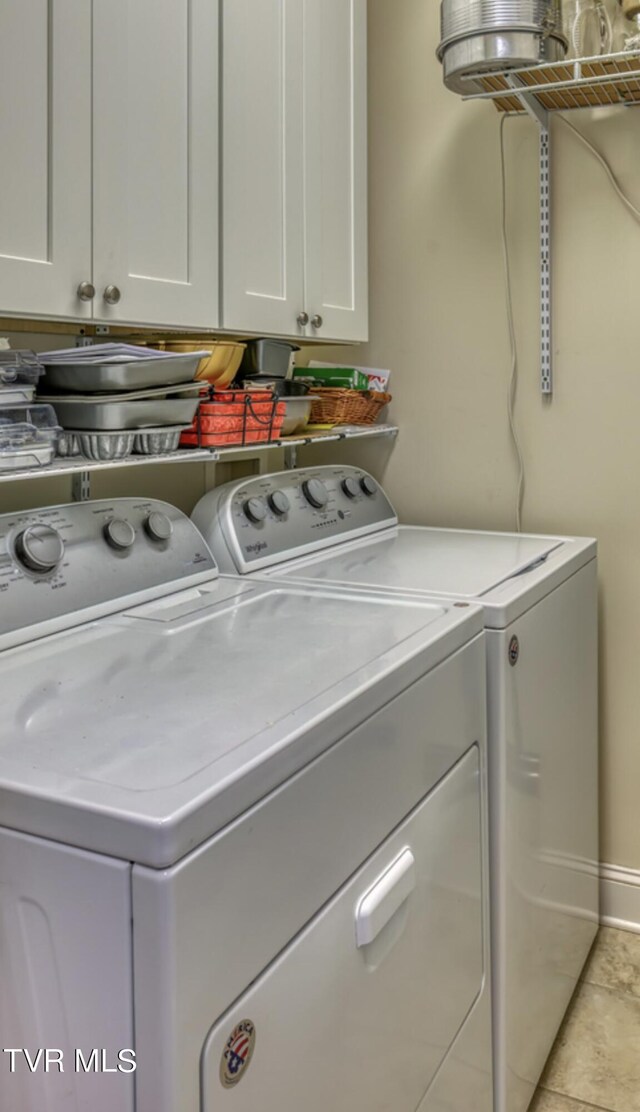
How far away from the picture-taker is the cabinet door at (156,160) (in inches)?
54.9

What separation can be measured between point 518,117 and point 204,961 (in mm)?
2080

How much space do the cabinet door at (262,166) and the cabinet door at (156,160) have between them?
1.8 inches

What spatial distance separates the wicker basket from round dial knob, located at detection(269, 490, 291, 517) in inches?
12.8

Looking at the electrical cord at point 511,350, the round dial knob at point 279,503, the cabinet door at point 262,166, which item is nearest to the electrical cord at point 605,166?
the electrical cord at point 511,350

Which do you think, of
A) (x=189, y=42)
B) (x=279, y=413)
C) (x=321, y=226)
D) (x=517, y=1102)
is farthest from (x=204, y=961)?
(x=321, y=226)

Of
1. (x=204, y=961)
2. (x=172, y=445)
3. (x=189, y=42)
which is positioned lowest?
(x=204, y=961)

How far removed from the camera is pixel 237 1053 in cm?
86

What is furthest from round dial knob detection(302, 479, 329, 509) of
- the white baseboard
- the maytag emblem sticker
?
the maytag emblem sticker

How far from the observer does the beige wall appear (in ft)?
7.25

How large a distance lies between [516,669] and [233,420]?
2.30 feet

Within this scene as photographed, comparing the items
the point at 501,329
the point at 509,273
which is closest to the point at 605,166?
the point at 509,273

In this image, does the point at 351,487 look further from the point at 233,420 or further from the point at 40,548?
the point at 40,548

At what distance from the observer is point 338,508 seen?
7.06 ft

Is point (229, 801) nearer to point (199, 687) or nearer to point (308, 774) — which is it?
point (308, 774)
